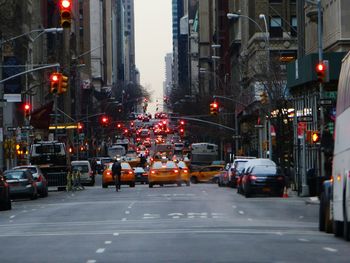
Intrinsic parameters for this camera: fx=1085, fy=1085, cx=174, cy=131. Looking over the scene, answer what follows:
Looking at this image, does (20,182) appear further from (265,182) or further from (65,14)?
(65,14)

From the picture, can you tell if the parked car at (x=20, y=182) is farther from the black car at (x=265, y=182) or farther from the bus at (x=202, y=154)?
the bus at (x=202, y=154)

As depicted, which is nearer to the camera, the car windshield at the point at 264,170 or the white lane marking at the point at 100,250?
the white lane marking at the point at 100,250

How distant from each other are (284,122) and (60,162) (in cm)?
1406

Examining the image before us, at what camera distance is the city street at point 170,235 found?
17656 millimetres

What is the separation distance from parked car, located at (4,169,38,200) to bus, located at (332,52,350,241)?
28505 millimetres

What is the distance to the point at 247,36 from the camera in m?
109

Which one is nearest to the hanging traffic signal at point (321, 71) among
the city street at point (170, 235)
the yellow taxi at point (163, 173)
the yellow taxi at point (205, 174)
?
the city street at point (170, 235)

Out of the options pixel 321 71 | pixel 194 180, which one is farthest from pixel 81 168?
pixel 321 71

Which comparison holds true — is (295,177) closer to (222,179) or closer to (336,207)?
(222,179)

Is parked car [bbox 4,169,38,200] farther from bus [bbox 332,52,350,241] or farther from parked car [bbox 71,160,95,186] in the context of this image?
bus [bbox 332,52,350,241]

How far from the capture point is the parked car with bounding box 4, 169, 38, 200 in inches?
1909

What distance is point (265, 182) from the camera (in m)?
46.8

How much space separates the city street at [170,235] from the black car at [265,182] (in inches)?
320

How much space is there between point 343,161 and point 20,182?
100 ft
